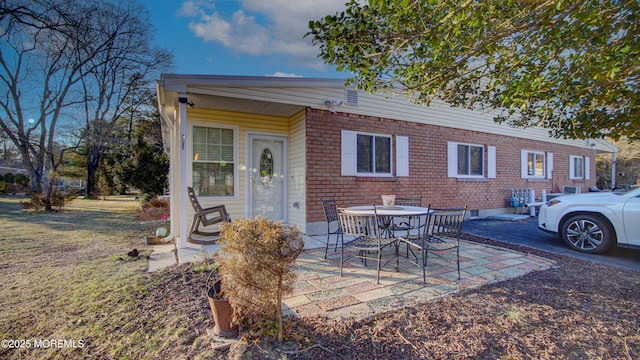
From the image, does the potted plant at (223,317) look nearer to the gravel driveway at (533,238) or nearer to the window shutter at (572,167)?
the gravel driveway at (533,238)

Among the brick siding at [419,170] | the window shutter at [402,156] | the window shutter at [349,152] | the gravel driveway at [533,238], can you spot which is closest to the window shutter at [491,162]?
the brick siding at [419,170]

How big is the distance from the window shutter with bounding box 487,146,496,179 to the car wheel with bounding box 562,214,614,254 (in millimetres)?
3925

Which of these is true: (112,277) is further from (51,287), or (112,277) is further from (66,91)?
(66,91)

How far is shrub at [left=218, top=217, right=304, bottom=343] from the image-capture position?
1.94 m

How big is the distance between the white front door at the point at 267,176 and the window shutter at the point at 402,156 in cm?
280

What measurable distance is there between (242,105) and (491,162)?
7729 millimetres

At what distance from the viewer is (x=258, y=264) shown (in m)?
1.94

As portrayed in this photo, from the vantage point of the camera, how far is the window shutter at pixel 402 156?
23.3 feet

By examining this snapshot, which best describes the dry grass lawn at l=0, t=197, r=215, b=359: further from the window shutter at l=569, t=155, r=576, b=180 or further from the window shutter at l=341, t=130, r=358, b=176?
the window shutter at l=569, t=155, r=576, b=180

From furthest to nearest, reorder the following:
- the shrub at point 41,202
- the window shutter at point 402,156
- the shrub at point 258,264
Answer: the shrub at point 41,202 < the window shutter at point 402,156 < the shrub at point 258,264

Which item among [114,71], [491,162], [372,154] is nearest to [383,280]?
[372,154]

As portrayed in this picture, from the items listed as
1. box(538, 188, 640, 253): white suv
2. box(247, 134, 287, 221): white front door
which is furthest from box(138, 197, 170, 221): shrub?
box(538, 188, 640, 253): white suv

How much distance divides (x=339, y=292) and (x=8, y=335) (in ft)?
9.24

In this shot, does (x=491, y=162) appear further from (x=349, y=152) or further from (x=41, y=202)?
(x=41, y=202)
